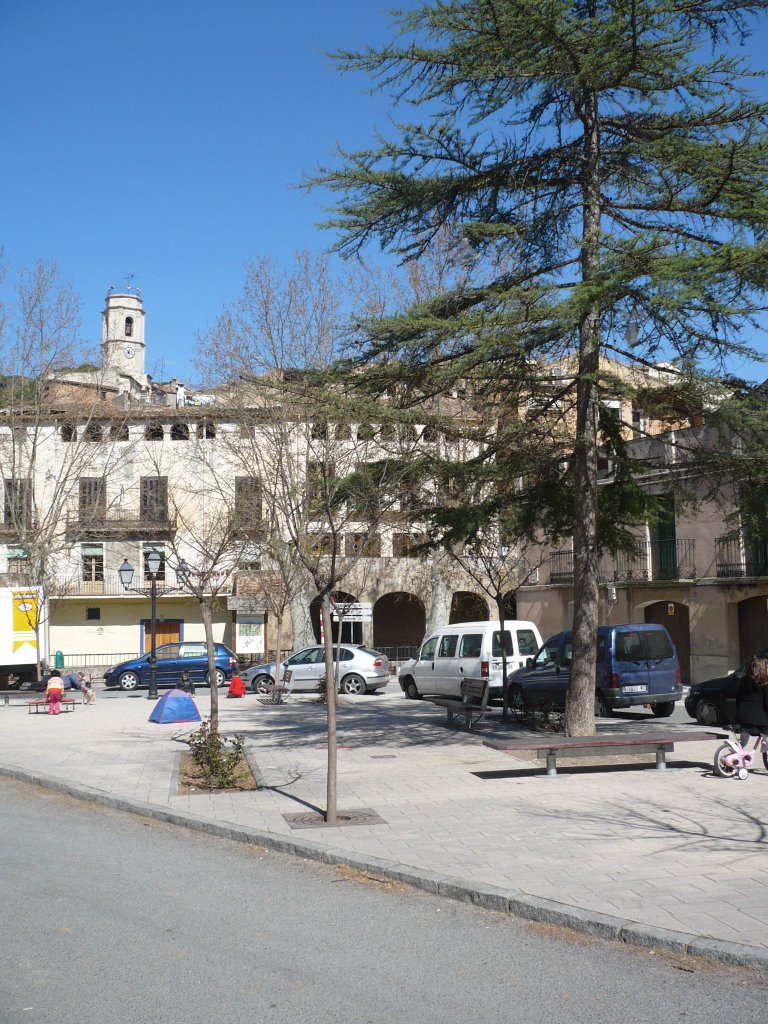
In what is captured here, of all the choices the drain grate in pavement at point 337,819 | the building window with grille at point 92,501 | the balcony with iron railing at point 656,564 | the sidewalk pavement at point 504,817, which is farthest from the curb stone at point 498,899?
the building window with grille at point 92,501

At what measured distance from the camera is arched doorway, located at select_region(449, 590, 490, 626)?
49.2 meters

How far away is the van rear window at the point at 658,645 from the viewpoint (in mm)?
19625

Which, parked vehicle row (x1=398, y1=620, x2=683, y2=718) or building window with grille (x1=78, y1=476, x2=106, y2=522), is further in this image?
building window with grille (x1=78, y1=476, x2=106, y2=522)

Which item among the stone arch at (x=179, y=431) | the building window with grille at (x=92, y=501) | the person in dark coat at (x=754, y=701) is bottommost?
the person in dark coat at (x=754, y=701)

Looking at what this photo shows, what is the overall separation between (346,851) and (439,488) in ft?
26.1

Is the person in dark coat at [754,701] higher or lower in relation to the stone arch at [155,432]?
lower

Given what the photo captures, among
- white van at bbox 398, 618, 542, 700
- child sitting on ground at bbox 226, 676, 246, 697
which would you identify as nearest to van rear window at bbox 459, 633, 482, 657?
white van at bbox 398, 618, 542, 700

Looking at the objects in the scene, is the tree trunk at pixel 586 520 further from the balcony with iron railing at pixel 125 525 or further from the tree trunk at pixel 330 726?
the balcony with iron railing at pixel 125 525

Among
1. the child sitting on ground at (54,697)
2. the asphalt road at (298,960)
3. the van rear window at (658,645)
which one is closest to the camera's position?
the asphalt road at (298,960)

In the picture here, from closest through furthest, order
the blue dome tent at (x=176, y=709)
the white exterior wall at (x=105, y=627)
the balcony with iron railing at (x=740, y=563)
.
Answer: the blue dome tent at (x=176, y=709), the balcony with iron railing at (x=740, y=563), the white exterior wall at (x=105, y=627)

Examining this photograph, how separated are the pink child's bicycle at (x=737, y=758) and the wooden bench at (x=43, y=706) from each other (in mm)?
16998

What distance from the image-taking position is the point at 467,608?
50.5 metres

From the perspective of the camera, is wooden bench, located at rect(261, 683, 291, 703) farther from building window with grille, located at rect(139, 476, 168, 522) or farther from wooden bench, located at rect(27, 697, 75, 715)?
building window with grille, located at rect(139, 476, 168, 522)

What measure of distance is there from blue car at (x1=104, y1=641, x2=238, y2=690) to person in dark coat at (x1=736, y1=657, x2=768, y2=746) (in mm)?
24768
